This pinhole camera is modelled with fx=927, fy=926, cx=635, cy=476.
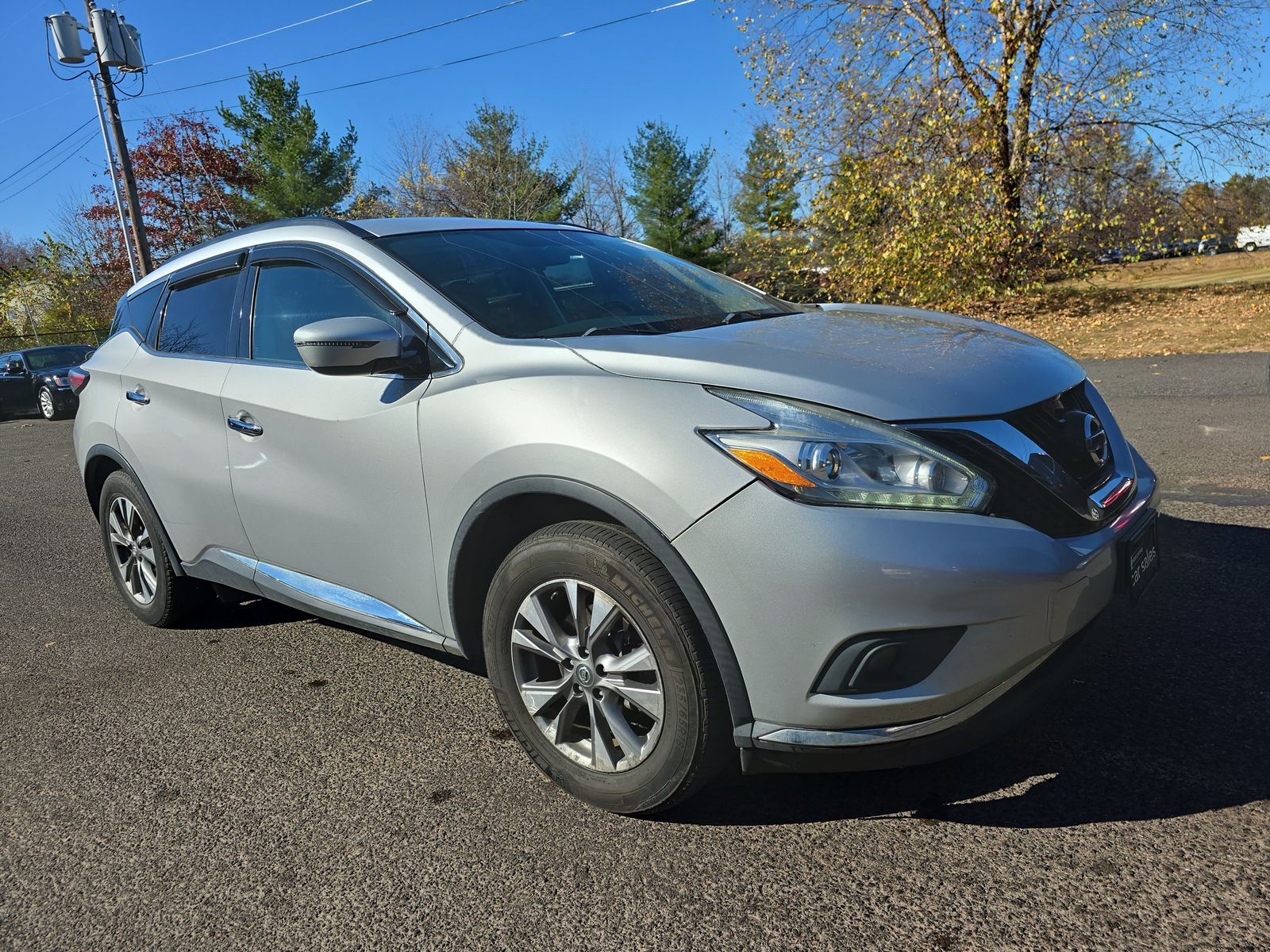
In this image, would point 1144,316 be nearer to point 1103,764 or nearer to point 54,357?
point 1103,764

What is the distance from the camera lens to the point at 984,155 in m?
18.8

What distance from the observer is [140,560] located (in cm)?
440

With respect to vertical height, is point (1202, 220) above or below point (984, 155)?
below

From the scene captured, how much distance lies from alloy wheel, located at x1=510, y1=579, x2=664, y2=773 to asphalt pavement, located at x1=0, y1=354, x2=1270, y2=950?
22 centimetres

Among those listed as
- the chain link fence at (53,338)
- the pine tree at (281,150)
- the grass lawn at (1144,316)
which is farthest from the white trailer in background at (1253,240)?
the chain link fence at (53,338)

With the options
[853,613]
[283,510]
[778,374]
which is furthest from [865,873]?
[283,510]

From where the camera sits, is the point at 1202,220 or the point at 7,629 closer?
the point at 7,629

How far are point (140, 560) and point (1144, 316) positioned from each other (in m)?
19.3

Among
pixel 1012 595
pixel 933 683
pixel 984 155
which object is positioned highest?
pixel 984 155

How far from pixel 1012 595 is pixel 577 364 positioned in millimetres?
1224

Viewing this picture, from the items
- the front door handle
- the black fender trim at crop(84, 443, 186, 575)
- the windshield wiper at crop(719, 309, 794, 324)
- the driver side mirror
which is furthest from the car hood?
the black fender trim at crop(84, 443, 186, 575)

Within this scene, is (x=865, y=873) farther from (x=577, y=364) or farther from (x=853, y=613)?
(x=577, y=364)

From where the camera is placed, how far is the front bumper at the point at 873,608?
2.04 metres

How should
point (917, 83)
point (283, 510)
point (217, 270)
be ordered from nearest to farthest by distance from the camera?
point (283, 510)
point (217, 270)
point (917, 83)
